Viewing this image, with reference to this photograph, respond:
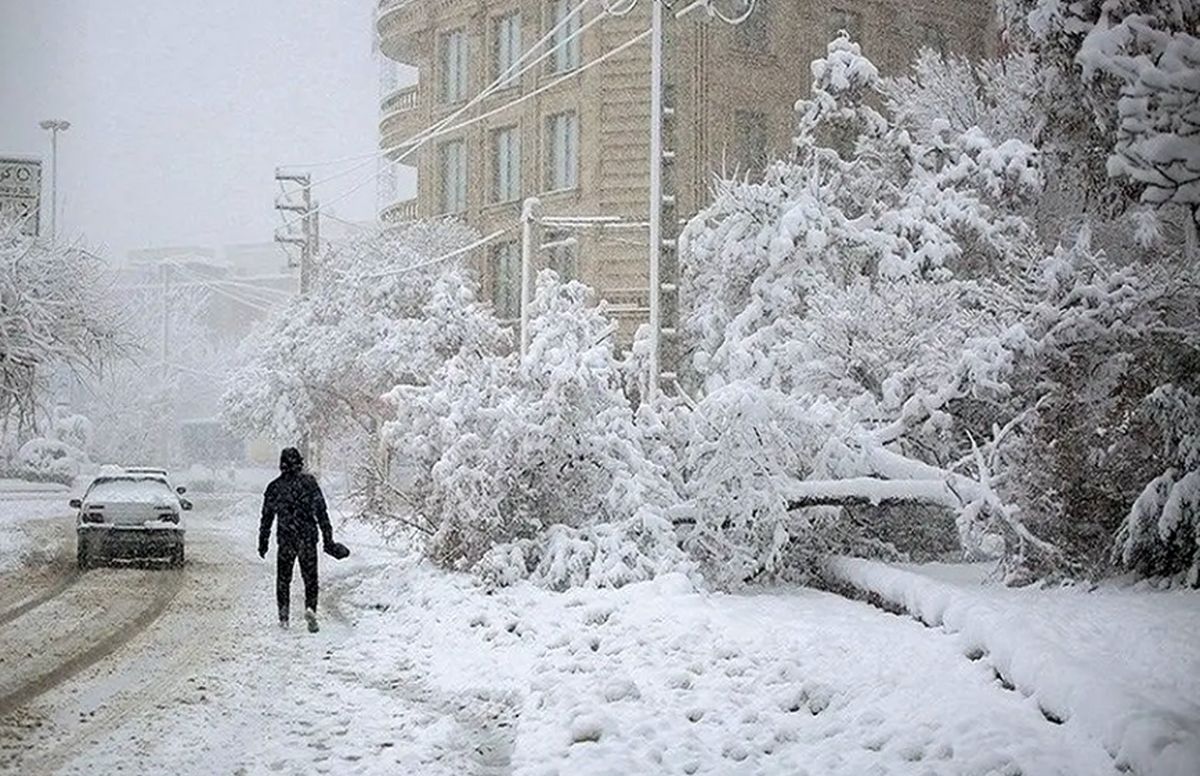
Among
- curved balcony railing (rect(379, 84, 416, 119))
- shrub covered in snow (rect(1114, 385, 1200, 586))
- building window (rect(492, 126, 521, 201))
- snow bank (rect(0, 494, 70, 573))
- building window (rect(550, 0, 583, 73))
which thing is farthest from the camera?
curved balcony railing (rect(379, 84, 416, 119))

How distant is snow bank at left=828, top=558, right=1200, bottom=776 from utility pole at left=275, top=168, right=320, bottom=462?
72.3 ft

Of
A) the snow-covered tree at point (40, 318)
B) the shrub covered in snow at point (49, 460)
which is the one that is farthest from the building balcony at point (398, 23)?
the snow-covered tree at point (40, 318)

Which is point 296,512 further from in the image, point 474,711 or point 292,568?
point 474,711

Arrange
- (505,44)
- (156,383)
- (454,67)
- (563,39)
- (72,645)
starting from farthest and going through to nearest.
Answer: (156,383) → (454,67) → (505,44) → (563,39) → (72,645)

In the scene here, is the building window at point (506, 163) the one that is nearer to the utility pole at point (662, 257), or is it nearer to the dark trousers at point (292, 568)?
the utility pole at point (662, 257)

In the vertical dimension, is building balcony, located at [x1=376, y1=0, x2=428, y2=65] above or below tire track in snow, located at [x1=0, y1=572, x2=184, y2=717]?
above

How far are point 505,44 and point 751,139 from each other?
7601mm

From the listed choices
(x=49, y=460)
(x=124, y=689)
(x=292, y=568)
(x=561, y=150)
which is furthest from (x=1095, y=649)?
(x=49, y=460)

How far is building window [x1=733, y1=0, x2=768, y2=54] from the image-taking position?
1342 inches

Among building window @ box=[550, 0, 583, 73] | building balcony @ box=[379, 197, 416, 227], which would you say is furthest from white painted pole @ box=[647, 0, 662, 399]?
building balcony @ box=[379, 197, 416, 227]

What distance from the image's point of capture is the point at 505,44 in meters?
37.2

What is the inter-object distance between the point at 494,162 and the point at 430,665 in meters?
28.6

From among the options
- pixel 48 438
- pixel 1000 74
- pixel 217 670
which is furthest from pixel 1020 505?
pixel 48 438

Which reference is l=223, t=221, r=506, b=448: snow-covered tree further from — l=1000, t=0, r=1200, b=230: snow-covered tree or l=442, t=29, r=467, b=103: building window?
l=1000, t=0, r=1200, b=230: snow-covered tree
